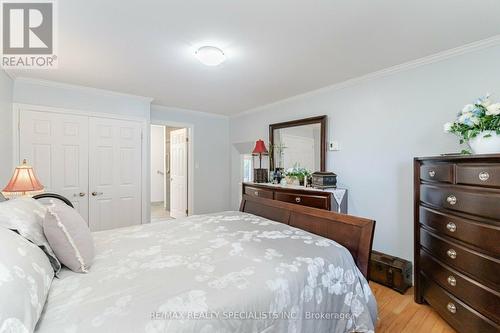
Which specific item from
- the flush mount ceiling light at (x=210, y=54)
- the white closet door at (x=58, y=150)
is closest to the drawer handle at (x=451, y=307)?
the flush mount ceiling light at (x=210, y=54)

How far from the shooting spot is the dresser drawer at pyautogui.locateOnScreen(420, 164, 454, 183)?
1748 mm

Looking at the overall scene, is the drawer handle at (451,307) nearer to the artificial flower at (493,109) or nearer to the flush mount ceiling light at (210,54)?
the artificial flower at (493,109)

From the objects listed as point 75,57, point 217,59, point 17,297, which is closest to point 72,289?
point 17,297

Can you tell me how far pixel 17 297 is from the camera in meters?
0.73

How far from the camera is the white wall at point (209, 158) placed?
475cm

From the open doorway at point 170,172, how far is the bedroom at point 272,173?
1.09 metres

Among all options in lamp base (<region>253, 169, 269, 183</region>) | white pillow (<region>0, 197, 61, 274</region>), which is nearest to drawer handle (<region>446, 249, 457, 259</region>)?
white pillow (<region>0, 197, 61, 274</region>)

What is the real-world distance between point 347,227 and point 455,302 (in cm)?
94

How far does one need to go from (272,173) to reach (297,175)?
1.95 ft

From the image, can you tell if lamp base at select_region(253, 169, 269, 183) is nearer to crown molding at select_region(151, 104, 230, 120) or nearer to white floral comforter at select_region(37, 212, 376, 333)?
crown molding at select_region(151, 104, 230, 120)

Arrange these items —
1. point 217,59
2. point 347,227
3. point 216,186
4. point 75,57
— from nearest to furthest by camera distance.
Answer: point 347,227 < point 217,59 < point 75,57 < point 216,186

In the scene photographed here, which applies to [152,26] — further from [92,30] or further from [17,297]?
[17,297]

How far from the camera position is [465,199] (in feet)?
5.35

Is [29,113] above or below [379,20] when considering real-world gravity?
below
